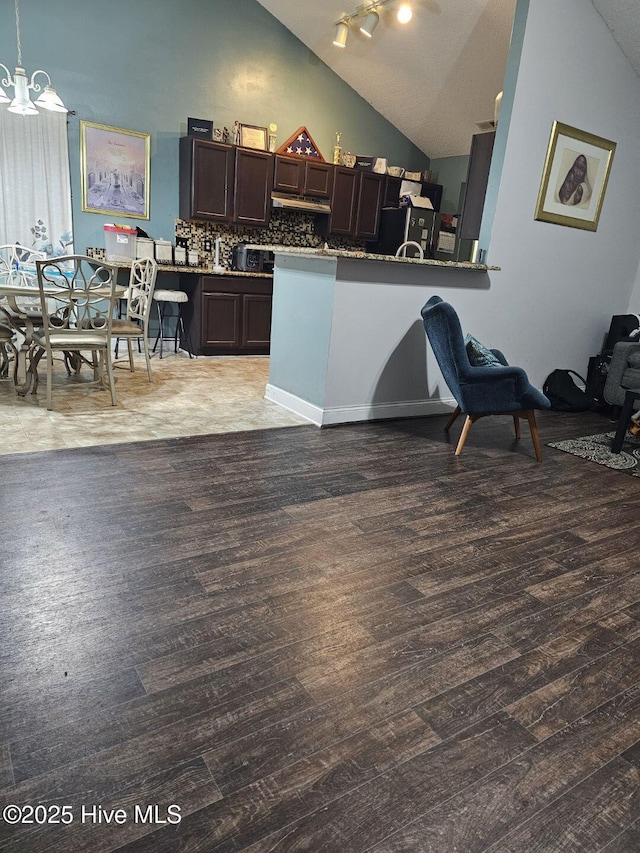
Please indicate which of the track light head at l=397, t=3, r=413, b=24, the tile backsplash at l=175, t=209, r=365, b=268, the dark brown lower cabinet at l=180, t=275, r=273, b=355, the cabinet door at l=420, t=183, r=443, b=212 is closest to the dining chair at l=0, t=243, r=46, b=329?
the dark brown lower cabinet at l=180, t=275, r=273, b=355

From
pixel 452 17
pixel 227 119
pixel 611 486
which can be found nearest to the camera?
pixel 611 486

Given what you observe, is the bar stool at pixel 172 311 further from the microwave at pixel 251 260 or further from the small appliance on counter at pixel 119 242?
the microwave at pixel 251 260

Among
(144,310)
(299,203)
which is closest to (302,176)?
(299,203)

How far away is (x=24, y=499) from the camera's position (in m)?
2.39

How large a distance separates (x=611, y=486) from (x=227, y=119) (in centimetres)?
549

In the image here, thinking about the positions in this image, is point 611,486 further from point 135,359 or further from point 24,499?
point 135,359

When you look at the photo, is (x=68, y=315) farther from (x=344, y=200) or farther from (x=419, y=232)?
(x=419, y=232)

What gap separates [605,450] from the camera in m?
3.79

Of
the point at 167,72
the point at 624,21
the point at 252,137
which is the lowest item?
the point at 252,137

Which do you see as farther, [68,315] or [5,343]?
[5,343]

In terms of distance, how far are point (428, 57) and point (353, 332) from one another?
162 inches

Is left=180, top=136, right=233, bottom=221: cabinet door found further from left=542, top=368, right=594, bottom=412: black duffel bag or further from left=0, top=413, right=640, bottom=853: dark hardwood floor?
left=0, top=413, right=640, bottom=853: dark hardwood floor

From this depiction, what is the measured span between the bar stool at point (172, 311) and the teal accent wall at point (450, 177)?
3.84m

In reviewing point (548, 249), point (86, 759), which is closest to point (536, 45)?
point (548, 249)
